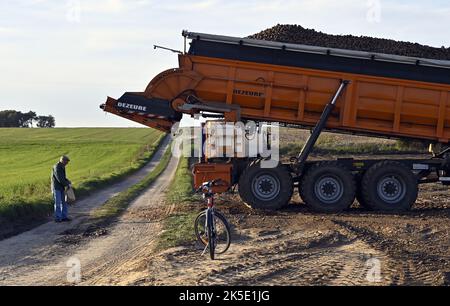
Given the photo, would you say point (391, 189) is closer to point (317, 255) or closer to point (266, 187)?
point (266, 187)

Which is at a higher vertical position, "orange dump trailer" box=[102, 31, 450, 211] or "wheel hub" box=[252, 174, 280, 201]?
"orange dump trailer" box=[102, 31, 450, 211]

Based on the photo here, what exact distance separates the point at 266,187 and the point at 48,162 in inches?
1472

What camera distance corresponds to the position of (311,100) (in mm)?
15945

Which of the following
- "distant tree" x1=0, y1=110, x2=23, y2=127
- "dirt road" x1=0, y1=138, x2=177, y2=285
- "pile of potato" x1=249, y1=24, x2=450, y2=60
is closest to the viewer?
"dirt road" x1=0, y1=138, x2=177, y2=285

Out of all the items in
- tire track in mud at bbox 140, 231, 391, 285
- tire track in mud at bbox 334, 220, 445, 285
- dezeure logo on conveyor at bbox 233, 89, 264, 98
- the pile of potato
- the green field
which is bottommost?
the green field

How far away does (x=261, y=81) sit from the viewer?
15.9 metres

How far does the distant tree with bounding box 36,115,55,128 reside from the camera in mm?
127938

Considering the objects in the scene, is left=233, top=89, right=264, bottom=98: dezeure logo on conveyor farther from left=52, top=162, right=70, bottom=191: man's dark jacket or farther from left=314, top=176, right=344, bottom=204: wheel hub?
left=52, top=162, right=70, bottom=191: man's dark jacket

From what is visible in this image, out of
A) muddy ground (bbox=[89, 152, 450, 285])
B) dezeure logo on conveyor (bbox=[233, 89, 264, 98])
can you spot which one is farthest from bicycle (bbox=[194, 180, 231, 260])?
dezeure logo on conveyor (bbox=[233, 89, 264, 98])

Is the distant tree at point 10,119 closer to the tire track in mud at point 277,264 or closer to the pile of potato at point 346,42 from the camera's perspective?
the pile of potato at point 346,42

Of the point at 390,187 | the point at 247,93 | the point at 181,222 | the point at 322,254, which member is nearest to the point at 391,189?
the point at 390,187

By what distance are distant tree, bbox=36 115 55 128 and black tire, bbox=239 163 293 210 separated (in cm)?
11697

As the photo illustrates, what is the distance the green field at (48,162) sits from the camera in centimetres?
1884
